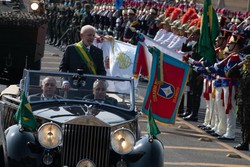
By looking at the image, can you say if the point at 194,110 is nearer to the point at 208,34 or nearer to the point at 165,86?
the point at 165,86

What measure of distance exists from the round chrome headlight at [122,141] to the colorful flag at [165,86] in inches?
255

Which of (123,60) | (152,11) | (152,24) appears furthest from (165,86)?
(152,11)

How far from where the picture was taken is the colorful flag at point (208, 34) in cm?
1791

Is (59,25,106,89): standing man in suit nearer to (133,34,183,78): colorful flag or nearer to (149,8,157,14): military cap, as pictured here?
(133,34,183,78): colorful flag

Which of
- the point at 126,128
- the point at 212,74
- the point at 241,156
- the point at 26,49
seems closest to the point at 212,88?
the point at 212,74

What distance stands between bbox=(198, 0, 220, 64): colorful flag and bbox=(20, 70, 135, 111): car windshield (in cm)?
499

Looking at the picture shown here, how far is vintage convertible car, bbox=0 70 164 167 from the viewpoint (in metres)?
11.3

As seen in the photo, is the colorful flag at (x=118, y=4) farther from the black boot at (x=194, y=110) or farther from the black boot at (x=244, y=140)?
the black boot at (x=244, y=140)

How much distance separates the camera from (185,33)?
23484 mm

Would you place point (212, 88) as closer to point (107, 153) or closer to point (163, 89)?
point (163, 89)

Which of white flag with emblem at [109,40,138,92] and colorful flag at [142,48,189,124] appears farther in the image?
white flag with emblem at [109,40,138,92]

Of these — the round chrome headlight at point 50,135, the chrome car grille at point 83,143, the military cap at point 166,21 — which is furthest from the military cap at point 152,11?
the round chrome headlight at point 50,135

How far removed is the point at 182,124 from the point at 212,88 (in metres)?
1.39

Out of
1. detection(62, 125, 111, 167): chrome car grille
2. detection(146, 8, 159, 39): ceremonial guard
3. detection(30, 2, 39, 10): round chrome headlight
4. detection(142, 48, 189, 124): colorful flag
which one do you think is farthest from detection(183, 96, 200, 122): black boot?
detection(146, 8, 159, 39): ceremonial guard
